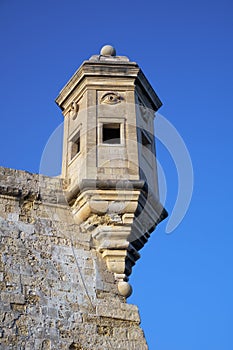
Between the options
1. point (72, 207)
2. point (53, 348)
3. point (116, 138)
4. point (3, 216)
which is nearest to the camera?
point (53, 348)

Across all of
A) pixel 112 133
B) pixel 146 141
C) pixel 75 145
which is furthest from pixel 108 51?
pixel 75 145

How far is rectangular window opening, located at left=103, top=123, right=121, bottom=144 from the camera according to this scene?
9.21 metres

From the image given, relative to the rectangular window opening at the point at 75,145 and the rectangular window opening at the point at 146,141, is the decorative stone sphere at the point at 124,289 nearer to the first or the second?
the rectangular window opening at the point at 75,145

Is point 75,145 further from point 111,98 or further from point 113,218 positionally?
point 113,218

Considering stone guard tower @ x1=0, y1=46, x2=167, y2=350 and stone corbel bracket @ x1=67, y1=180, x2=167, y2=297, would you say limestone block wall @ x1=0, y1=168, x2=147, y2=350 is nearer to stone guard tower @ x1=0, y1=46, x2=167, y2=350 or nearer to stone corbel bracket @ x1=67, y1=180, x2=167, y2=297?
stone guard tower @ x1=0, y1=46, x2=167, y2=350

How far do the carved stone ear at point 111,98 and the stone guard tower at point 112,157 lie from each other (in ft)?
0.05

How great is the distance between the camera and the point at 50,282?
307 inches

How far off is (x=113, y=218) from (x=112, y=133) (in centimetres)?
168

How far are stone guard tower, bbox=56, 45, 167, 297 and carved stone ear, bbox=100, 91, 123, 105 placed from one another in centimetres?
2

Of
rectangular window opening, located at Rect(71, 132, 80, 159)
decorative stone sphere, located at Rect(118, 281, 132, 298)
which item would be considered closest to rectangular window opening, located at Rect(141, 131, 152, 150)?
rectangular window opening, located at Rect(71, 132, 80, 159)

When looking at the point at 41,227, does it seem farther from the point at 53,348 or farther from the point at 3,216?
the point at 53,348

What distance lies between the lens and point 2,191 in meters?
8.20

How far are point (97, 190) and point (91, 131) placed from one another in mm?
1037

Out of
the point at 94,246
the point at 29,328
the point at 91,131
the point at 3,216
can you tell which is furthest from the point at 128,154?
the point at 29,328
